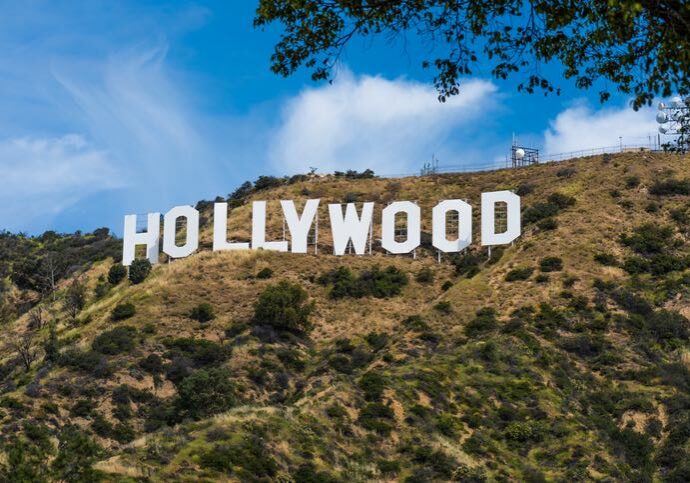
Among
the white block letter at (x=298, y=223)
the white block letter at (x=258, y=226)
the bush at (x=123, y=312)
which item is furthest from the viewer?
the white block letter at (x=258, y=226)

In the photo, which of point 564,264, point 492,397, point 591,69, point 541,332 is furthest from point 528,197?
point 591,69

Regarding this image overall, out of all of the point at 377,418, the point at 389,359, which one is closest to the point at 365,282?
the point at 389,359

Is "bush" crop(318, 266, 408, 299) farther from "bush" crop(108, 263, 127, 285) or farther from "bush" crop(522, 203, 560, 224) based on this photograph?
"bush" crop(108, 263, 127, 285)

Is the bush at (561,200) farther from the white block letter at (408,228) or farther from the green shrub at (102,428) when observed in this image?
the green shrub at (102,428)

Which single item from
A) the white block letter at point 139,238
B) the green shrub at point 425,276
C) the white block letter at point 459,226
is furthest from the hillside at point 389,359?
the white block letter at point 139,238

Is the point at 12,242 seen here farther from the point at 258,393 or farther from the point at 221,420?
the point at 221,420

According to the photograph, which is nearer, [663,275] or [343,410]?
[343,410]
